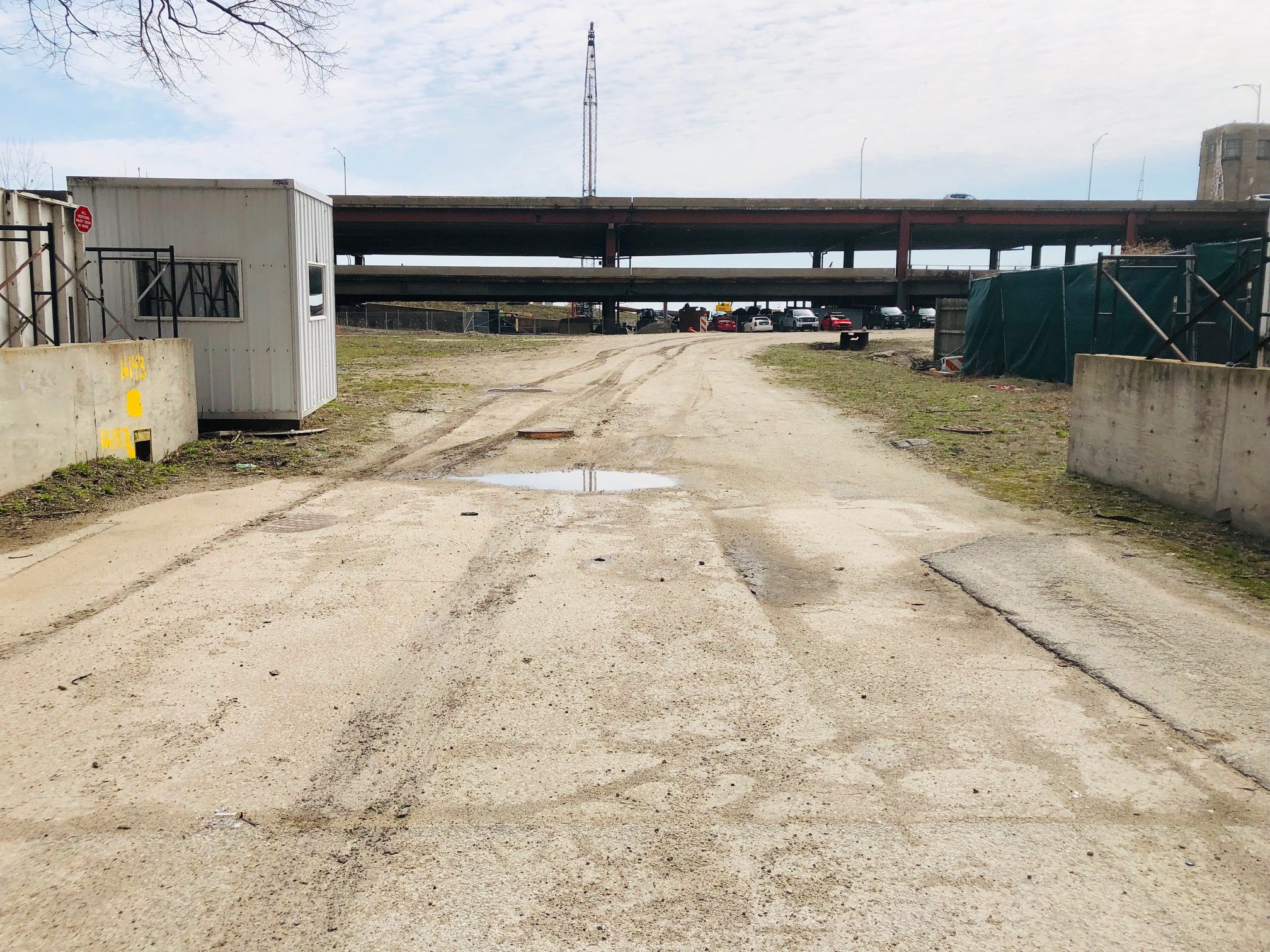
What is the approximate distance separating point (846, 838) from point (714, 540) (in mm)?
4890

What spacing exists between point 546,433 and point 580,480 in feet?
12.6

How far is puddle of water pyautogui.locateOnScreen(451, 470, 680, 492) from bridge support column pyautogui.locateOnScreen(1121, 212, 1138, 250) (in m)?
66.0

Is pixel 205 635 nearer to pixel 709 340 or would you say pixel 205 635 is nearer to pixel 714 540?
pixel 714 540

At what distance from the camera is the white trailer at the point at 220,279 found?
1385 centimetres

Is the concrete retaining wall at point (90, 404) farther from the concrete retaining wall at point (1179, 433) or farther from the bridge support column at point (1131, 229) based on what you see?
the bridge support column at point (1131, 229)

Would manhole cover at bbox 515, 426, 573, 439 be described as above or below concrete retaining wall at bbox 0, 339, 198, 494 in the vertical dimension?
below

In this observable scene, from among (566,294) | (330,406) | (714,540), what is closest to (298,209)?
(330,406)

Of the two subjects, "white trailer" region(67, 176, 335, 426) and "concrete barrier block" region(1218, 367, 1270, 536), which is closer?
"concrete barrier block" region(1218, 367, 1270, 536)

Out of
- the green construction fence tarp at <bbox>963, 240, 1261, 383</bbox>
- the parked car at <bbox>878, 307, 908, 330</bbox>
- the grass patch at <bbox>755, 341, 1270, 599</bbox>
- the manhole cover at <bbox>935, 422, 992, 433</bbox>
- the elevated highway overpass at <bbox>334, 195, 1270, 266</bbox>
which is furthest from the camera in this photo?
the parked car at <bbox>878, 307, 908, 330</bbox>

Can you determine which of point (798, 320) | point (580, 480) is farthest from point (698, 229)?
point (580, 480)

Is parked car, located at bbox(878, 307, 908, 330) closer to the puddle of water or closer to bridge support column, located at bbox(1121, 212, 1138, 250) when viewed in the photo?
bridge support column, located at bbox(1121, 212, 1138, 250)

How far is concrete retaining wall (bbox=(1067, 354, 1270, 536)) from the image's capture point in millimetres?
8719

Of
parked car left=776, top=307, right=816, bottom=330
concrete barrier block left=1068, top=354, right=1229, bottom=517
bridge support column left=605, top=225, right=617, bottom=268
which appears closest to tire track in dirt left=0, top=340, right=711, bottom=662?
concrete barrier block left=1068, top=354, right=1229, bottom=517

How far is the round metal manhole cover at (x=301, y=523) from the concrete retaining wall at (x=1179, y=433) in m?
8.03
